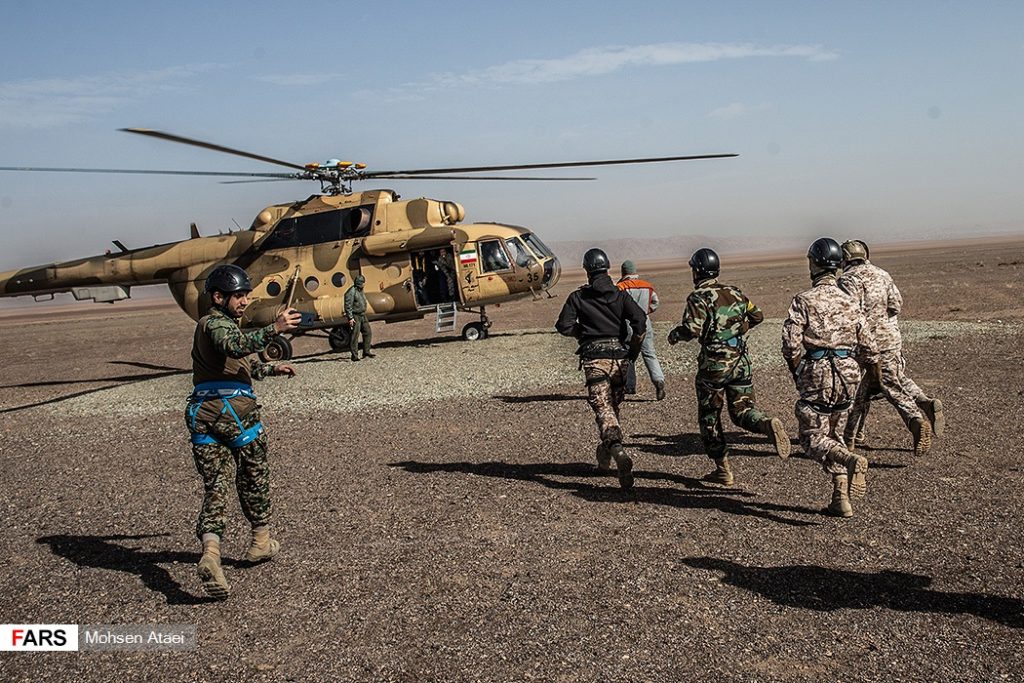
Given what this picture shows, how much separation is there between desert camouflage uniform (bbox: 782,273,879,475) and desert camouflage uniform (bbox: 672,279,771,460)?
0.52 metres

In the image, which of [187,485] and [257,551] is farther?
[187,485]

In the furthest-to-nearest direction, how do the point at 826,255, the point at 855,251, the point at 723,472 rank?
the point at 855,251 < the point at 723,472 < the point at 826,255

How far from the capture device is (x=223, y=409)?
224 inches

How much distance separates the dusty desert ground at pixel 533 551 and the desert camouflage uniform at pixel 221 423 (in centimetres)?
63

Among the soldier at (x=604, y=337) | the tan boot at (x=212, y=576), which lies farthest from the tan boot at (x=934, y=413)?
the tan boot at (x=212, y=576)

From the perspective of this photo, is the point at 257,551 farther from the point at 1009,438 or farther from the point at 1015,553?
the point at 1009,438

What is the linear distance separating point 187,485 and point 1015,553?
24.1 feet

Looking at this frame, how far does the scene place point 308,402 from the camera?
1336cm

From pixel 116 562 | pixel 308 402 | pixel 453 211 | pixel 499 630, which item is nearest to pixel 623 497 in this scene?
pixel 499 630

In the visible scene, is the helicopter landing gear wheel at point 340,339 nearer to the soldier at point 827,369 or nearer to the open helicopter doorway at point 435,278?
the open helicopter doorway at point 435,278

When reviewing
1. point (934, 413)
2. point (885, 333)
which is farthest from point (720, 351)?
point (934, 413)

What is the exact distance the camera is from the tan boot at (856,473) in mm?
6262

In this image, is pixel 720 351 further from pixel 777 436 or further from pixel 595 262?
pixel 595 262

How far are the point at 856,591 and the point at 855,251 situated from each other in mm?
4020
